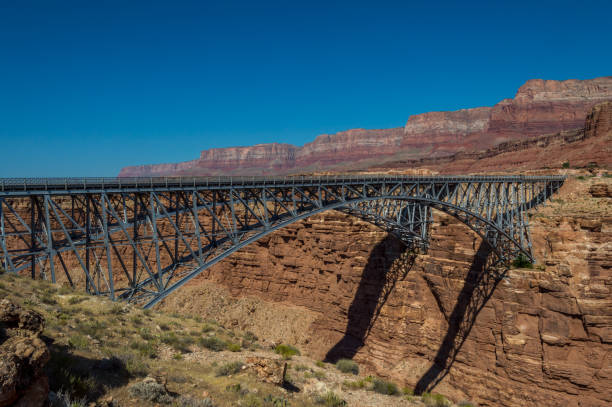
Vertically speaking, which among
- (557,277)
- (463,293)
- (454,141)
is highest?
(454,141)

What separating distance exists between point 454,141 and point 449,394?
122 meters

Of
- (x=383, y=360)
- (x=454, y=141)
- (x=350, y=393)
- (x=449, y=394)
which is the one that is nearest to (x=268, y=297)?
(x=383, y=360)

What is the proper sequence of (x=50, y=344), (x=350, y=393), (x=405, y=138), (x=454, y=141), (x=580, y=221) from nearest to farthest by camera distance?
(x=50, y=344) < (x=350, y=393) < (x=580, y=221) < (x=454, y=141) < (x=405, y=138)

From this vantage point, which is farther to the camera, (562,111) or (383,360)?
(562,111)

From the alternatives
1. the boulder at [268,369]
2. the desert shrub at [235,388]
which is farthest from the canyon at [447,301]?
the desert shrub at [235,388]

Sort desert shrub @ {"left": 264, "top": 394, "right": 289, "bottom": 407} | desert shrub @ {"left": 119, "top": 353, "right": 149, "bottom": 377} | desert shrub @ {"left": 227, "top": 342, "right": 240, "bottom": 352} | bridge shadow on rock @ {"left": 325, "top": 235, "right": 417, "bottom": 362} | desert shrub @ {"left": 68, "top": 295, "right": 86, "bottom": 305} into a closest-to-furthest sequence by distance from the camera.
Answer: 1. desert shrub @ {"left": 119, "top": 353, "right": 149, "bottom": 377}
2. desert shrub @ {"left": 264, "top": 394, "right": 289, "bottom": 407}
3. desert shrub @ {"left": 68, "top": 295, "right": 86, "bottom": 305}
4. desert shrub @ {"left": 227, "top": 342, "right": 240, "bottom": 352}
5. bridge shadow on rock @ {"left": 325, "top": 235, "right": 417, "bottom": 362}

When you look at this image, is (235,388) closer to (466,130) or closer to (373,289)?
(373,289)

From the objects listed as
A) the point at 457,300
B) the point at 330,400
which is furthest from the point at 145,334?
the point at 457,300

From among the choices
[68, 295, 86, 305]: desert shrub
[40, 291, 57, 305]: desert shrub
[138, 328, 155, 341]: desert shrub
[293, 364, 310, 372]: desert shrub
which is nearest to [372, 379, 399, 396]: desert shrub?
[293, 364, 310, 372]: desert shrub

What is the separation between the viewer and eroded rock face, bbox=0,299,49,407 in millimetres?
4820

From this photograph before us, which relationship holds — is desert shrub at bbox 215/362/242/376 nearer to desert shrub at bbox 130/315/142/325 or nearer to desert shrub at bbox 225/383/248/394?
desert shrub at bbox 225/383/248/394

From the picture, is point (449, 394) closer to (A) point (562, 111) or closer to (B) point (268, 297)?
(B) point (268, 297)

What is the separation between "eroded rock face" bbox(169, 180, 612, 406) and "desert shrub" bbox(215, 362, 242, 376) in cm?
2231

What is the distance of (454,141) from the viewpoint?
446ft
